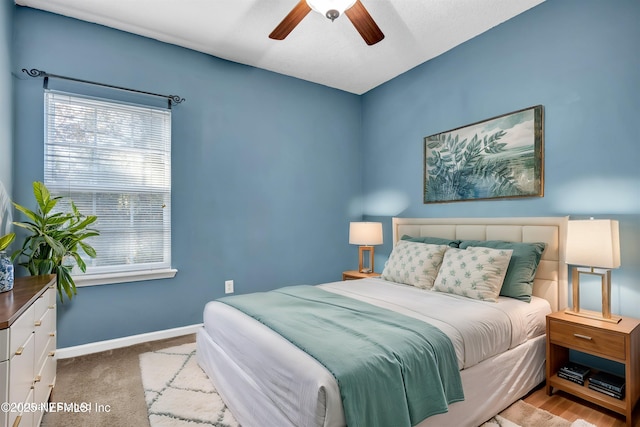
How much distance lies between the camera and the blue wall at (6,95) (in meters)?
2.28

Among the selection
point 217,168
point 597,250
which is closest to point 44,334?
point 217,168

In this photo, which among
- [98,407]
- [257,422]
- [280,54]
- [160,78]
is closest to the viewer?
[257,422]

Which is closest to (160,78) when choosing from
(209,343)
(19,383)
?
(209,343)

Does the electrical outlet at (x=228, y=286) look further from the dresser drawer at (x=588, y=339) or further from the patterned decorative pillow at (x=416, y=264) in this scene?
the dresser drawer at (x=588, y=339)

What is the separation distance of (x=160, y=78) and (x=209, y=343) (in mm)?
2474

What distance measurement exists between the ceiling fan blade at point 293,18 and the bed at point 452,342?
76.5 inches

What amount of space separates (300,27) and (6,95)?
2.29 m

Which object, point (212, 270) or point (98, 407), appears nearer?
point (98, 407)

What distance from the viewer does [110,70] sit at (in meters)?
2.92

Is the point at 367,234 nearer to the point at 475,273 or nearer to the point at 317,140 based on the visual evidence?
the point at 317,140

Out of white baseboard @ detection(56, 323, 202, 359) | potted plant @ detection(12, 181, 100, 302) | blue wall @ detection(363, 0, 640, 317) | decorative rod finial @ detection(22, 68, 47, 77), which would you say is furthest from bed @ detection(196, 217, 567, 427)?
decorative rod finial @ detection(22, 68, 47, 77)

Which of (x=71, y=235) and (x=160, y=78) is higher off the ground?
(x=160, y=78)

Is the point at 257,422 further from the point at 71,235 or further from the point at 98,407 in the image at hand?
the point at 71,235

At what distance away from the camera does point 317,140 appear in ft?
13.7
